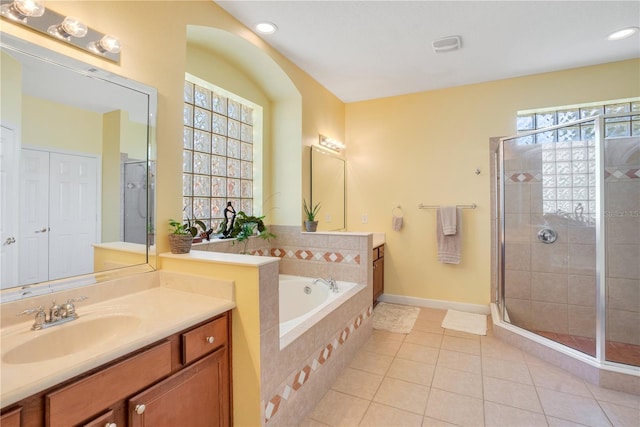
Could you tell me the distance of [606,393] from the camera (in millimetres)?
1991

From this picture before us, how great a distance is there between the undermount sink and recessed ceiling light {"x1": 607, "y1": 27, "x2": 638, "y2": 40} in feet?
12.6

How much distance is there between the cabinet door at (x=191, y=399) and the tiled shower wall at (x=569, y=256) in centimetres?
282

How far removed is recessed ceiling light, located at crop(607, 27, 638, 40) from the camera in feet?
7.84

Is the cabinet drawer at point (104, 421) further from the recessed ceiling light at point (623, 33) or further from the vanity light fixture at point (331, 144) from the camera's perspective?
the recessed ceiling light at point (623, 33)

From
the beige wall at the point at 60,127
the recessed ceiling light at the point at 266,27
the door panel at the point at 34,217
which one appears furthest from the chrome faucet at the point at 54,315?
the recessed ceiling light at the point at 266,27

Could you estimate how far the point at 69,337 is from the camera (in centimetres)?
121

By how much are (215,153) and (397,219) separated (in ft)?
7.33

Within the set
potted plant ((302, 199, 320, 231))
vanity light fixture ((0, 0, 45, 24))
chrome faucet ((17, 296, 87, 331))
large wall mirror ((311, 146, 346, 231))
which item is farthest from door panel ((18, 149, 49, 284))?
large wall mirror ((311, 146, 346, 231))

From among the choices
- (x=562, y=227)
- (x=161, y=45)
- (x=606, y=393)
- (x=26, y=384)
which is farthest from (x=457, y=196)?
(x=26, y=384)

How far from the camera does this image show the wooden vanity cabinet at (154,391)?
87 cm

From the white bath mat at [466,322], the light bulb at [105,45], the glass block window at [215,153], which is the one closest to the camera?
the light bulb at [105,45]

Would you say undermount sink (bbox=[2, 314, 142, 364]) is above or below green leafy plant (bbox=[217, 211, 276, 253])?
below

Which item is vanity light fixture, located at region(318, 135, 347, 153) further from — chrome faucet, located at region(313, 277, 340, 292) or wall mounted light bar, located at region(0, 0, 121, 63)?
wall mounted light bar, located at region(0, 0, 121, 63)

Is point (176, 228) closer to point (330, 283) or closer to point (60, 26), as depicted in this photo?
point (60, 26)
